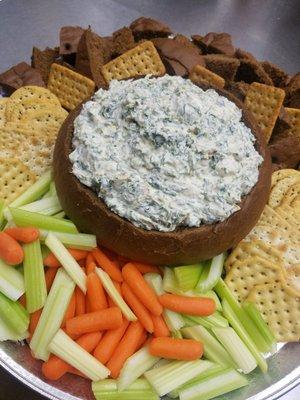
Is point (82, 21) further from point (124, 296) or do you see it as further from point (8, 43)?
point (124, 296)

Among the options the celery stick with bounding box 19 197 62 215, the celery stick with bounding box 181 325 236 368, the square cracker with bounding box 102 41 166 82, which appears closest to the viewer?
the celery stick with bounding box 181 325 236 368

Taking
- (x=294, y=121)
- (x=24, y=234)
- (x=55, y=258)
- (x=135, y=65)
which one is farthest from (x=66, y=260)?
(x=294, y=121)

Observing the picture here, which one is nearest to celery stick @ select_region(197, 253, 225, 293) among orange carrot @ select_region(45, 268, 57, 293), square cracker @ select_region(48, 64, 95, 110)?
orange carrot @ select_region(45, 268, 57, 293)

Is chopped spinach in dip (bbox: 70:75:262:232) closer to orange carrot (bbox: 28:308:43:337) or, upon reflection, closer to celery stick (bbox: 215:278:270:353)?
celery stick (bbox: 215:278:270:353)

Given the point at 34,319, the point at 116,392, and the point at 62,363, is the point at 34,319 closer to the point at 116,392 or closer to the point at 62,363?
→ the point at 62,363

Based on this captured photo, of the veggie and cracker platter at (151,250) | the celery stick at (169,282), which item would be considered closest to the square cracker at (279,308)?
the veggie and cracker platter at (151,250)

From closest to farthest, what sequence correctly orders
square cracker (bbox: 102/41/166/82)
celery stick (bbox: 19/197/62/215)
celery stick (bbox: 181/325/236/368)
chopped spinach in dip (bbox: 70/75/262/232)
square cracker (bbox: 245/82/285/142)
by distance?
chopped spinach in dip (bbox: 70/75/262/232)
celery stick (bbox: 181/325/236/368)
celery stick (bbox: 19/197/62/215)
square cracker (bbox: 245/82/285/142)
square cracker (bbox: 102/41/166/82)
